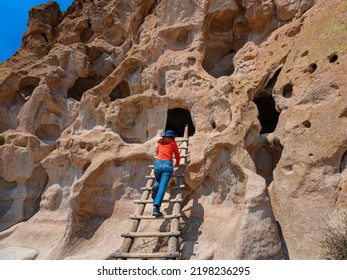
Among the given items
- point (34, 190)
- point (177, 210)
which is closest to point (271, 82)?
point (177, 210)

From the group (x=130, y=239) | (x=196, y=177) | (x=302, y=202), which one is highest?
(x=196, y=177)

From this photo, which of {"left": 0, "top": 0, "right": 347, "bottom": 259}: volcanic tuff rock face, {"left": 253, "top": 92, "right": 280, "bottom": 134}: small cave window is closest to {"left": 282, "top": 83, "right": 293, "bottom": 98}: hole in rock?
{"left": 0, "top": 0, "right": 347, "bottom": 259}: volcanic tuff rock face

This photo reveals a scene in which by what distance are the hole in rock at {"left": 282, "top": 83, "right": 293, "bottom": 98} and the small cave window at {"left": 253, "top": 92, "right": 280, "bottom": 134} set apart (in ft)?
4.53

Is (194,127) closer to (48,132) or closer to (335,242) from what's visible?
(48,132)

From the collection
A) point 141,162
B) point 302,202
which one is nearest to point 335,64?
point 302,202

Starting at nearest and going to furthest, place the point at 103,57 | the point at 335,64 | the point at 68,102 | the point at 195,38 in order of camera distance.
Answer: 1. the point at 335,64
2. the point at 195,38
3. the point at 68,102
4. the point at 103,57

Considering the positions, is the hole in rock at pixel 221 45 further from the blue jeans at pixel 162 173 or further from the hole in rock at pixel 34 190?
the hole in rock at pixel 34 190

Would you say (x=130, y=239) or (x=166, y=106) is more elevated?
(x=166, y=106)

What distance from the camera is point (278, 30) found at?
7.13m

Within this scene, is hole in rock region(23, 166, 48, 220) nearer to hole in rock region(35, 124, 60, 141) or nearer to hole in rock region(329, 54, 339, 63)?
hole in rock region(35, 124, 60, 141)

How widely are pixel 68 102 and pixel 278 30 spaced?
4571 millimetres

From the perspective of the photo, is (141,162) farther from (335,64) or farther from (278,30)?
(278,30)

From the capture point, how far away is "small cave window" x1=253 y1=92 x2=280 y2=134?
753cm

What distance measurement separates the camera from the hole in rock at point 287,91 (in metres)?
5.88
